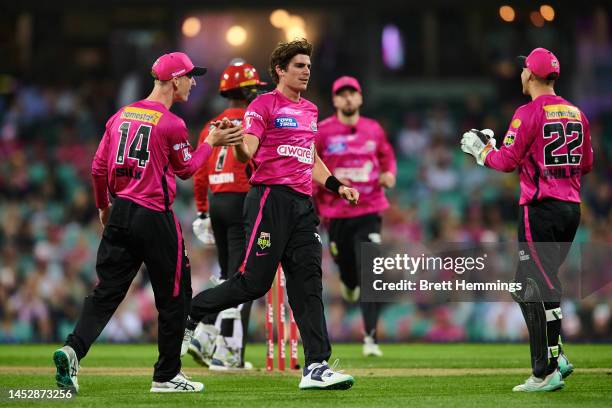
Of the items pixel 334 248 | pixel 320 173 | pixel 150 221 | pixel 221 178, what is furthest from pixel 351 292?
pixel 150 221

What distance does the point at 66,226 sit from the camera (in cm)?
1900

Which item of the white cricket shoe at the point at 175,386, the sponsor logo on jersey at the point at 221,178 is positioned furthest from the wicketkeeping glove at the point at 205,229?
the white cricket shoe at the point at 175,386

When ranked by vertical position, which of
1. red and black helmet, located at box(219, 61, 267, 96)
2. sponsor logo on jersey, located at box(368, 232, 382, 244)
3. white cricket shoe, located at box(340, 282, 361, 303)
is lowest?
white cricket shoe, located at box(340, 282, 361, 303)

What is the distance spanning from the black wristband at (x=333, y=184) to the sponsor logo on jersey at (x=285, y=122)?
54 centimetres

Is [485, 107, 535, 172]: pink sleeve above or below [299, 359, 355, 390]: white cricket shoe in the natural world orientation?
above

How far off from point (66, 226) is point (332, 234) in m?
8.03

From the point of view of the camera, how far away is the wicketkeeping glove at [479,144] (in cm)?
841

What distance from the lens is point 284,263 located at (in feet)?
27.5

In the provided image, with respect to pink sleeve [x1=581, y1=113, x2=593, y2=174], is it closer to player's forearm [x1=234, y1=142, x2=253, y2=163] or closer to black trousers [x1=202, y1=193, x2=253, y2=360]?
player's forearm [x1=234, y1=142, x2=253, y2=163]

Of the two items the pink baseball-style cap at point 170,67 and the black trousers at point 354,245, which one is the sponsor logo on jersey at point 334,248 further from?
the pink baseball-style cap at point 170,67

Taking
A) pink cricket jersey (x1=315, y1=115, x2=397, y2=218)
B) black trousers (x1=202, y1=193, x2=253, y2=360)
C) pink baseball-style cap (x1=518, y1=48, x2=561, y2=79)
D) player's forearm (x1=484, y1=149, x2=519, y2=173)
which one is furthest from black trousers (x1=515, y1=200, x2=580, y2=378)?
pink cricket jersey (x1=315, y1=115, x2=397, y2=218)

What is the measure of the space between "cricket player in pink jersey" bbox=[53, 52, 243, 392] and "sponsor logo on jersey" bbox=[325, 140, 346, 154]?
4258 millimetres

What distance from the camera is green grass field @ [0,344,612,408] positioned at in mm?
7453

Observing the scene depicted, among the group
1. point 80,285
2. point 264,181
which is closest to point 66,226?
point 80,285
